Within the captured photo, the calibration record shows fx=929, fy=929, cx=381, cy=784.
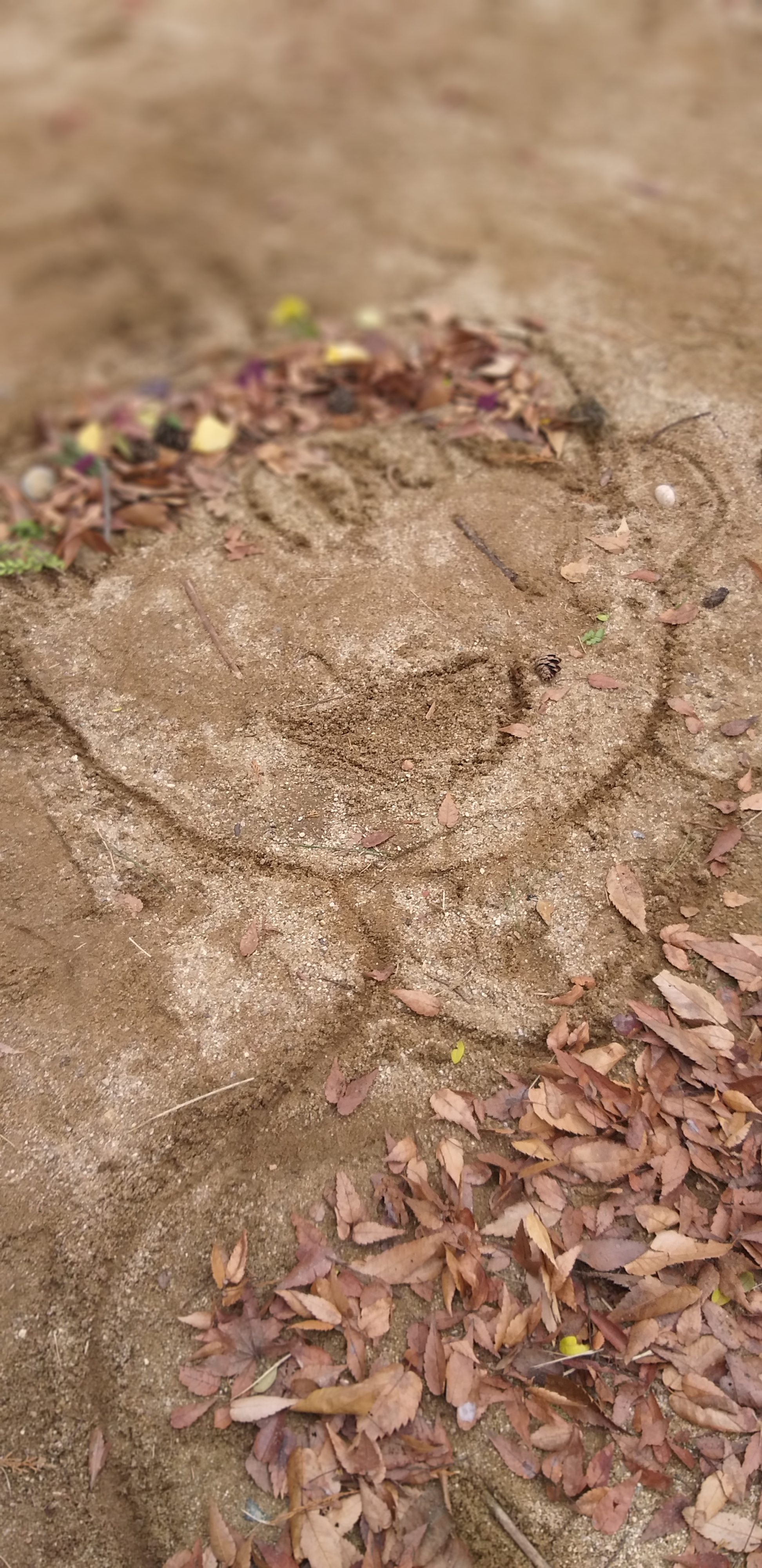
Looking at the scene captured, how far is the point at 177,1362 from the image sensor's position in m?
2.09

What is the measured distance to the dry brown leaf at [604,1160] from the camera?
218 centimetres

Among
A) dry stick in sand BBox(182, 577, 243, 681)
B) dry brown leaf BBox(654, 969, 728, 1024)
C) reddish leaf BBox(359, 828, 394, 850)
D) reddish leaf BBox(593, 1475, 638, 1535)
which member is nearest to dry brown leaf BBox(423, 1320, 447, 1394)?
reddish leaf BBox(593, 1475, 638, 1535)

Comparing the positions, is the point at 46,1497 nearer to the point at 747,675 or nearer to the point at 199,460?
the point at 747,675

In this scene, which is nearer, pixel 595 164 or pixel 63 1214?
pixel 63 1214

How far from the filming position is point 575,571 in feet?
10.3

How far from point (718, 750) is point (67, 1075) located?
203 cm

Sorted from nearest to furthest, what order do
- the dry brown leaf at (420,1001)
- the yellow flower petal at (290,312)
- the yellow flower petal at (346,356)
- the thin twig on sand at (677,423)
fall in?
the dry brown leaf at (420,1001)
the thin twig on sand at (677,423)
the yellow flower petal at (346,356)
the yellow flower petal at (290,312)

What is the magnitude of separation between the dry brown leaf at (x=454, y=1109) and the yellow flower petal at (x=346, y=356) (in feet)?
10.5

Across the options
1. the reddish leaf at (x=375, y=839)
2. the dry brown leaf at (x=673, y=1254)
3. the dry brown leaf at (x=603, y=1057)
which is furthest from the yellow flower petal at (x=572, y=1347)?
the reddish leaf at (x=375, y=839)

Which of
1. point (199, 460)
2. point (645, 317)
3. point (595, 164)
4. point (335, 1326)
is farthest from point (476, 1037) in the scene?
point (595, 164)

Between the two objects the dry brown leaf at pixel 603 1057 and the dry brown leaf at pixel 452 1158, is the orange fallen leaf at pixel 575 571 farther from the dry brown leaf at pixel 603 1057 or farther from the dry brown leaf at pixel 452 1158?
the dry brown leaf at pixel 452 1158

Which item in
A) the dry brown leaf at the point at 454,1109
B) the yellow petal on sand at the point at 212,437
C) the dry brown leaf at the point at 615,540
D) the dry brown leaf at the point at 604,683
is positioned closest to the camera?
the dry brown leaf at the point at 454,1109

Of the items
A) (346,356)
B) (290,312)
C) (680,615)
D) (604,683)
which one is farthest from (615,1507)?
(290,312)

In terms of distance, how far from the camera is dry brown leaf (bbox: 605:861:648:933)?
252 cm
